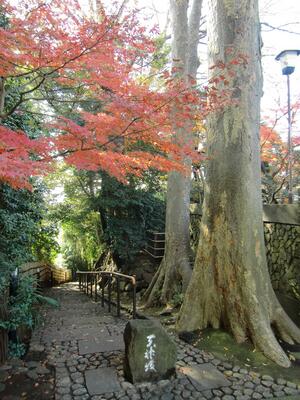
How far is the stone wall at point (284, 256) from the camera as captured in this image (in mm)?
4949

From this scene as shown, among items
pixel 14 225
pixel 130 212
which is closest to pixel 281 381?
pixel 14 225

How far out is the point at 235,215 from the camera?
14.5 ft

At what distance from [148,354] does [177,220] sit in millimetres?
4005

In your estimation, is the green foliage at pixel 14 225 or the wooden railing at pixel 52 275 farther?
the wooden railing at pixel 52 275

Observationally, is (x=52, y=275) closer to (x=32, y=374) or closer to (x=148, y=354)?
(x=32, y=374)

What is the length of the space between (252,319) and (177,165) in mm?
2745

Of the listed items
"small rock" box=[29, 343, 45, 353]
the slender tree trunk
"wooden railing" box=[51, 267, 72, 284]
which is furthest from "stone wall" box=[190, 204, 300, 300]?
"wooden railing" box=[51, 267, 72, 284]

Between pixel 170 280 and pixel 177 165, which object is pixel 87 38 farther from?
pixel 170 280

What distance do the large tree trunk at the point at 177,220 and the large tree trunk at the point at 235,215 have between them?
188 centimetres

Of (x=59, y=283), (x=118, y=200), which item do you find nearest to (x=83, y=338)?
(x=118, y=200)

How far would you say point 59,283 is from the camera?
1712 cm

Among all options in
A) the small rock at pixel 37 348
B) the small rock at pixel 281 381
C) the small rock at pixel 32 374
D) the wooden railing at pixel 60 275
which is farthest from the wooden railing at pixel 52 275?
the small rock at pixel 281 381

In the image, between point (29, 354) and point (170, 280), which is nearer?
point (29, 354)

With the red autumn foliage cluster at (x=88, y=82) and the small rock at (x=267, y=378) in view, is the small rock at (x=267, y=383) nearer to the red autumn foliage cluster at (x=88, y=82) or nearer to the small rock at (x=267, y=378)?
the small rock at (x=267, y=378)
